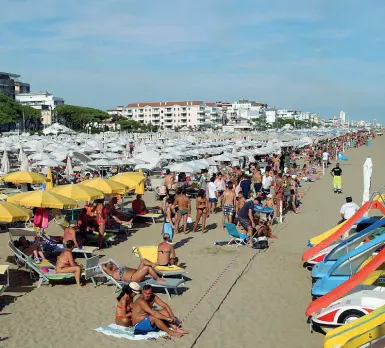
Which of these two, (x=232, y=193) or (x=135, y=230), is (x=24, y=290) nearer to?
(x=135, y=230)

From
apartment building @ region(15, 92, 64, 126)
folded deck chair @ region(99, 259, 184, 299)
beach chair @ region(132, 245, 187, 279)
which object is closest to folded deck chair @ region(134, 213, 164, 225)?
beach chair @ region(132, 245, 187, 279)

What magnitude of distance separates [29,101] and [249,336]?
12232cm

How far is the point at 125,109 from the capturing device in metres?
145

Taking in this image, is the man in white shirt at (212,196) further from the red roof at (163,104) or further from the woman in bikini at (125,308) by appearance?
the red roof at (163,104)

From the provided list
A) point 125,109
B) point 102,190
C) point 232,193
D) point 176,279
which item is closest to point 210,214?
point 232,193

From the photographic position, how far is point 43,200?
9.49 meters

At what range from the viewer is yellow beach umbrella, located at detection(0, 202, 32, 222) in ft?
27.5

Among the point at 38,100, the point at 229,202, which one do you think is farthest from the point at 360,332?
the point at 38,100

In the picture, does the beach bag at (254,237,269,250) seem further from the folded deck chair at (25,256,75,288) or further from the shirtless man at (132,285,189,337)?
the shirtless man at (132,285,189,337)

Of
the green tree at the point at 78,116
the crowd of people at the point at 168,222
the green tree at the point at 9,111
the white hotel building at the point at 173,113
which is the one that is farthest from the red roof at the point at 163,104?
the crowd of people at the point at 168,222

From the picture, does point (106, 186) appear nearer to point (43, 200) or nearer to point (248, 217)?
point (43, 200)

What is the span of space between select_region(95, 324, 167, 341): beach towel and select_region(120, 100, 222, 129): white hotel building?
124350mm

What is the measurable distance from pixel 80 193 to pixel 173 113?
126 metres

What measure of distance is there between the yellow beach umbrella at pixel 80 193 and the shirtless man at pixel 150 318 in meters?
4.47
